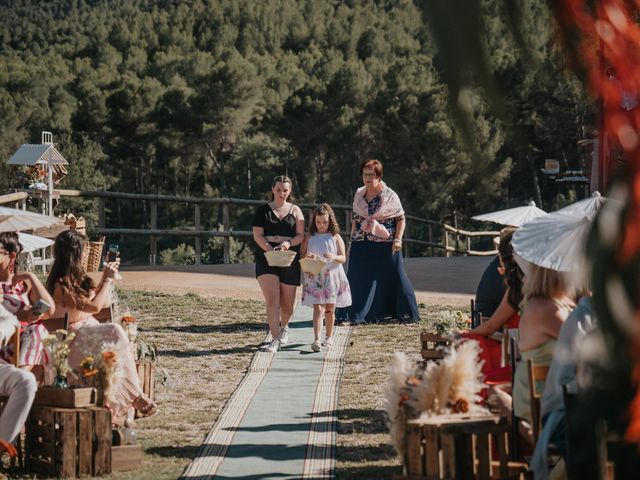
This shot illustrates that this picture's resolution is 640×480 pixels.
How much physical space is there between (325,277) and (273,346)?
2.30 ft

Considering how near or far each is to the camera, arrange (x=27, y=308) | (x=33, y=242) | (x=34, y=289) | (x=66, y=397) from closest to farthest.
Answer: (x=66, y=397) → (x=27, y=308) → (x=34, y=289) → (x=33, y=242)

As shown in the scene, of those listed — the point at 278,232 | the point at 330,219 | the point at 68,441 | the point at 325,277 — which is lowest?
the point at 68,441

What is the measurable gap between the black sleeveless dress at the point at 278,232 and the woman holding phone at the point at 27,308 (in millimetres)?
3320

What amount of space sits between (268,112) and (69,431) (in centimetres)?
3389

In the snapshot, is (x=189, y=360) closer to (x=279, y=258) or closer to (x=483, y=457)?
(x=279, y=258)

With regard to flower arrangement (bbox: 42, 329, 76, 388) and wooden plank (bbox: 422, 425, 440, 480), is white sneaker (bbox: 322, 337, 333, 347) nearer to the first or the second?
flower arrangement (bbox: 42, 329, 76, 388)

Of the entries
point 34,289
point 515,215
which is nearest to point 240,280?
point 515,215

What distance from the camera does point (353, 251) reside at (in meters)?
10.5

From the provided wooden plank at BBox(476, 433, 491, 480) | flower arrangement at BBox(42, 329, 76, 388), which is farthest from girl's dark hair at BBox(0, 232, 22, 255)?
wooden plank at BBox(476, 433, 491, 480)

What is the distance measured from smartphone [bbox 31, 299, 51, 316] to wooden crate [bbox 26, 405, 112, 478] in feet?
1.80

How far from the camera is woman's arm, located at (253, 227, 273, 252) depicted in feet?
29.2

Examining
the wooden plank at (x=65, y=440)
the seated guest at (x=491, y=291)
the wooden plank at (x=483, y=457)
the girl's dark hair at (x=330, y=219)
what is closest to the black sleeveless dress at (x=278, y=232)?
the girl's dark hair at (x=330, y=219)

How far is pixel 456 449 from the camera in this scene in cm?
367

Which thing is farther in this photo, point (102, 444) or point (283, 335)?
point (283, 335)
